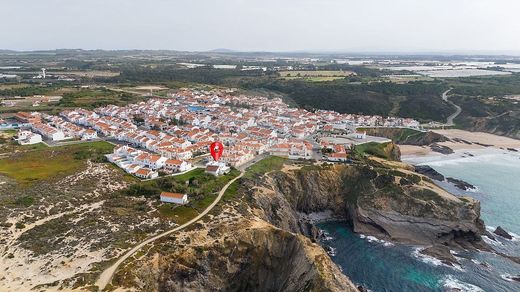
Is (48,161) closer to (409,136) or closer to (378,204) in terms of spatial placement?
(378,204)

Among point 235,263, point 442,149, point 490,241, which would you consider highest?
point 235,263

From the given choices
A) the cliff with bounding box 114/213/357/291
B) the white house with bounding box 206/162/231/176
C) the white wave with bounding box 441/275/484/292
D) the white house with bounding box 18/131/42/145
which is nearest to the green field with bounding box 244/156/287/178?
the white house with bounding box 206/162/231/176

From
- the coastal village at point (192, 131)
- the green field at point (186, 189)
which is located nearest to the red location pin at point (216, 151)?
the coastal village at point (192, 131)

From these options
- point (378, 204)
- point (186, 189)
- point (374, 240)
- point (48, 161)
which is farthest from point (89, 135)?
point (374, 240)

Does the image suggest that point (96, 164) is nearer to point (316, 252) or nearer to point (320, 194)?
point (320, 194)

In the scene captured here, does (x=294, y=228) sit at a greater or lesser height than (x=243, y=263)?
lesser

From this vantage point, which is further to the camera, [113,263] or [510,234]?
[510,234]

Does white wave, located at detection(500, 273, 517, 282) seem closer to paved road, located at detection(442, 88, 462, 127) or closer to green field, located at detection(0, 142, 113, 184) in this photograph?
green field, located at detection(0, 142, 113, 184)

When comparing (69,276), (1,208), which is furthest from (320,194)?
(1,208)
